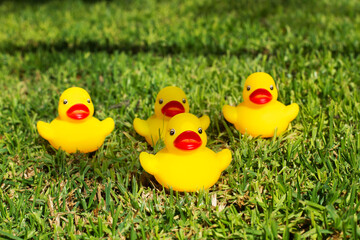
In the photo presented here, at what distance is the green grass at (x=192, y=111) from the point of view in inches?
106

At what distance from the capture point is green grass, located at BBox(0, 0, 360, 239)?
8.82 ft

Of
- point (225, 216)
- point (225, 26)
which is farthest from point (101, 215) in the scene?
point (225, 26)

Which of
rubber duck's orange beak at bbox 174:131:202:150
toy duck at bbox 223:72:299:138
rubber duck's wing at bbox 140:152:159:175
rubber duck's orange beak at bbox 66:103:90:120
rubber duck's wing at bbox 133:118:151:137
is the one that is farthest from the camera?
rubber duck's wing at bbox 133:118:151:137

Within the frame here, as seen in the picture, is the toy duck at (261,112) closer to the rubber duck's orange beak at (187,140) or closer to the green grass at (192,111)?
the green grass at (192,111)

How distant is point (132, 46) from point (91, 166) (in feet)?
8.84

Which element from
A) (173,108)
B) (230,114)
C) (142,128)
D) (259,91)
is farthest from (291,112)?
(142,128)

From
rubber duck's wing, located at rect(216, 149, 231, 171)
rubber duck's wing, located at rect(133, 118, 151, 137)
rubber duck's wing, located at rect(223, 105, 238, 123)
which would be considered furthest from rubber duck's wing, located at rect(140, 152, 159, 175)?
rubber duck's wing, located at rect(223, 105, 238, 123)

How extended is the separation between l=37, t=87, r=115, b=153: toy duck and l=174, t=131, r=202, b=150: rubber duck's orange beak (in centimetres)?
82

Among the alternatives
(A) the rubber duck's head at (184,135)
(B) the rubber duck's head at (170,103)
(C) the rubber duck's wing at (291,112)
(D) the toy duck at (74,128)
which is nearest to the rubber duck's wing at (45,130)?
(D) the toy duck at (74,128)

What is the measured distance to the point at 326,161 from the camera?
3.05 meters

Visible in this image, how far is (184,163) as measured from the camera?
2.76m

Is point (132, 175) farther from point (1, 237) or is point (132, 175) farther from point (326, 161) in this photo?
point (326, 161)

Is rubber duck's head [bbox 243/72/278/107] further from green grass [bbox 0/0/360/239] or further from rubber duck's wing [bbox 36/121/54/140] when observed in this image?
rubber duck's wing [bbox 36/121/54/140]

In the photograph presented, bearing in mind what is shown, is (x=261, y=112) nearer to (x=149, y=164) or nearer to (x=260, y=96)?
(x=260, y=96)
